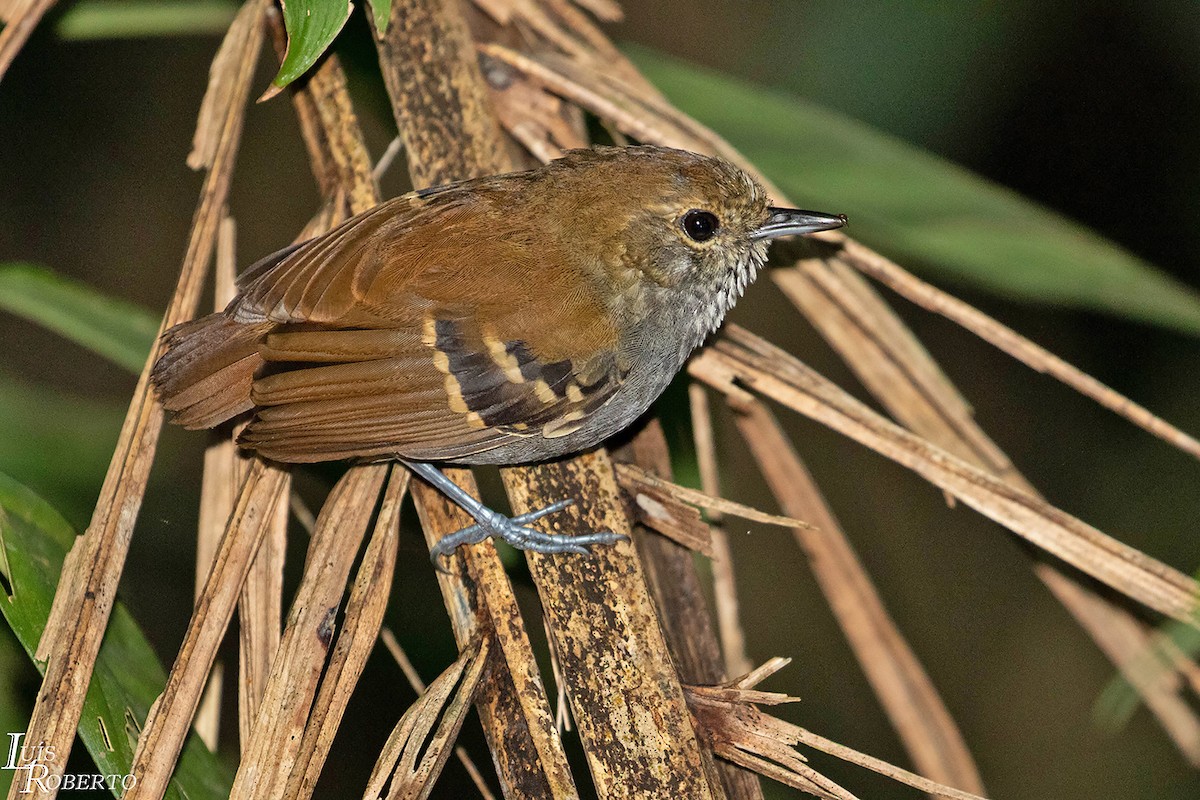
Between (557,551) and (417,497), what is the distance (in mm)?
445

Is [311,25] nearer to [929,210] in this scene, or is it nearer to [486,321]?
[486,321]

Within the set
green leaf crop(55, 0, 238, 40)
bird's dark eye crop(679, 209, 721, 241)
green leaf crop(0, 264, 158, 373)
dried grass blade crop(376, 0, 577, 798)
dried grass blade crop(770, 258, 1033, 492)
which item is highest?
green leaf crop(55, 0, 238, 40)

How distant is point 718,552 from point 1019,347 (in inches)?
34.2

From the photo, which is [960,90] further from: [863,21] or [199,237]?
[199,237]

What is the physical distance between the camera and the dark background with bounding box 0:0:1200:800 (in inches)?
185

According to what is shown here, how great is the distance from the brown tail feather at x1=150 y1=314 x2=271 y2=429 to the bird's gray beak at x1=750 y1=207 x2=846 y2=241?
115 centimetres

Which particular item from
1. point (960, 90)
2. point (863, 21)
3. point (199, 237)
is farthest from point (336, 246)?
point (960, 90)

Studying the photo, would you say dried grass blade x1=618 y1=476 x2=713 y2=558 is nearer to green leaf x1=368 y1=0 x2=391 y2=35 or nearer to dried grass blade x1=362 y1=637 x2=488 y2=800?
dried grass blade x1=362 y1=637 x2=488 y2=800

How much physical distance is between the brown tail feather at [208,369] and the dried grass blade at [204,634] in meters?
0.15

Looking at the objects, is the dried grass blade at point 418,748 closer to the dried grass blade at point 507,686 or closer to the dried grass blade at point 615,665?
the dried grass blade at point 507,686

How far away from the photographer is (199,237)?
2.59 m

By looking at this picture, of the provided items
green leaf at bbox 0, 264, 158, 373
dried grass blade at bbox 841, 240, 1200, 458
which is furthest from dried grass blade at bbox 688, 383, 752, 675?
green leaf at bbox 0, 264, 158, 373

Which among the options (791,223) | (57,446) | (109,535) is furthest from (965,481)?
(57,446)

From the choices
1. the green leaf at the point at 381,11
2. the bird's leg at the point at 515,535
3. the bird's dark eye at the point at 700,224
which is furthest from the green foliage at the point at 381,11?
the bird's leg at the point at 515,535
